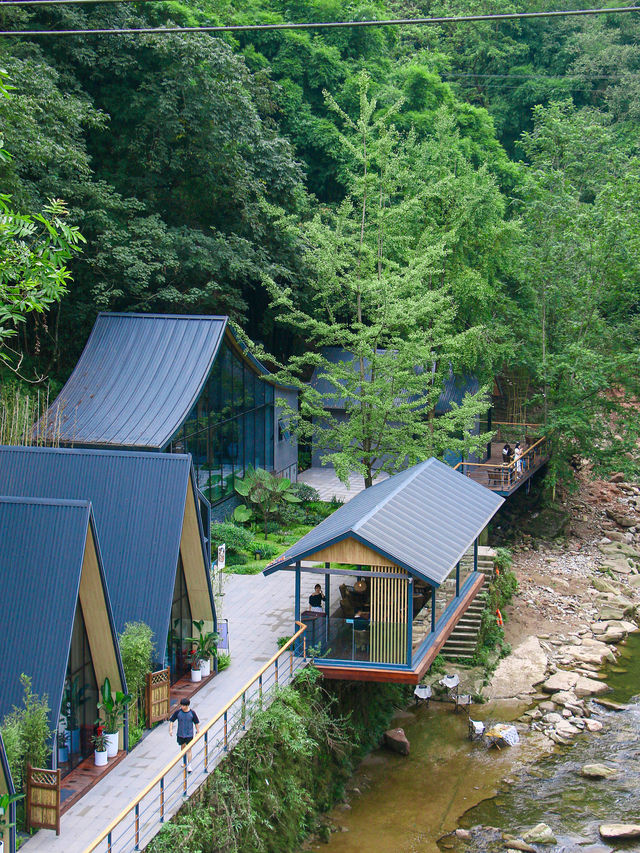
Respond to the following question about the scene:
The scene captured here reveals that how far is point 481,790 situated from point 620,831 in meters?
2.91

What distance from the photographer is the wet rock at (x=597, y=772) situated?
19.3 meters

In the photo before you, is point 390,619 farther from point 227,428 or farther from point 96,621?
point 227,428

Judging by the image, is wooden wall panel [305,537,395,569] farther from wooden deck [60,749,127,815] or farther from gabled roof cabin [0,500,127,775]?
wooden deck [60,749,127,815]

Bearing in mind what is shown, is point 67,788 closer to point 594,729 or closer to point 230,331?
point 594,729

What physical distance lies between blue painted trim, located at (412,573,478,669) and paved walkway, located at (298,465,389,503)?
9.97 metres

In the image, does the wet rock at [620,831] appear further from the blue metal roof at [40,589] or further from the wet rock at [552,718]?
the blue metal roof at [40,589]

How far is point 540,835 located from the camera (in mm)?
16797

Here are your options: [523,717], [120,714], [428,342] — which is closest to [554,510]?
[428,342]

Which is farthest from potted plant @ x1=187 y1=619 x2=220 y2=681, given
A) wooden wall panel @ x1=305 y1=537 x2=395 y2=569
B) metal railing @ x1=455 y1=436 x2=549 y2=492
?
metal railing @ x1=455 y1=436 x2=549 y2=492

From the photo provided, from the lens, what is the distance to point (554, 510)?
37312 mm

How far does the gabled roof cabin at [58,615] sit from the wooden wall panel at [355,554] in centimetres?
473

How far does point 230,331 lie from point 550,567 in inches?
557

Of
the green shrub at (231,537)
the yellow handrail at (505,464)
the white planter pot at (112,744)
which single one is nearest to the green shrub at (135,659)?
the white planter pot at (112,744)

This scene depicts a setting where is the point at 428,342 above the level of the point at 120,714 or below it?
above
